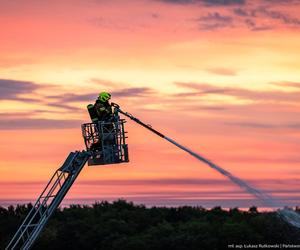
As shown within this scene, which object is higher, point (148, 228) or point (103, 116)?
point (103, 116)

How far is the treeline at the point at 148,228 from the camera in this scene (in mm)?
110750

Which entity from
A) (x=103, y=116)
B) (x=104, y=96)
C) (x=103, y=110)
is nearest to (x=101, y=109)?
(x=103, y=110)

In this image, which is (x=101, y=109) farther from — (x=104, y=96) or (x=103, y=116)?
(x=104, y=96)

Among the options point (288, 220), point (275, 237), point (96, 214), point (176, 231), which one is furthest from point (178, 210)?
point (288, 220)

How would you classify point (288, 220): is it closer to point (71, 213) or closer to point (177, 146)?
point (177, 146)

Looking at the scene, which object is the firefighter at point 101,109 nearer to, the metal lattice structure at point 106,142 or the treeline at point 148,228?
the metal lattice structure at point 106,142

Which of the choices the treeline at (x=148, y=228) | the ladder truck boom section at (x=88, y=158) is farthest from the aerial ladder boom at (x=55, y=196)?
the treeline at (x=148, y=228)

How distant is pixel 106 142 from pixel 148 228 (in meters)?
70.8

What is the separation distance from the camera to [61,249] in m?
115

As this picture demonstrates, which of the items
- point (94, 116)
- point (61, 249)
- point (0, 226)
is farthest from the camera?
point (0, 226)

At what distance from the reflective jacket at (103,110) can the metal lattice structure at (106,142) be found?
0.30 metres

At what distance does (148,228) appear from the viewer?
12425cm

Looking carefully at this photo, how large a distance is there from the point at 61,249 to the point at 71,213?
910 inches

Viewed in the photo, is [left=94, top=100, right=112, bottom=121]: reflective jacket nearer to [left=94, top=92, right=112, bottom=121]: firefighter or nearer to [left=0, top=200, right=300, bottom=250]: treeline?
[left=94, top=92, right=112, bottom=121]: firefighter
